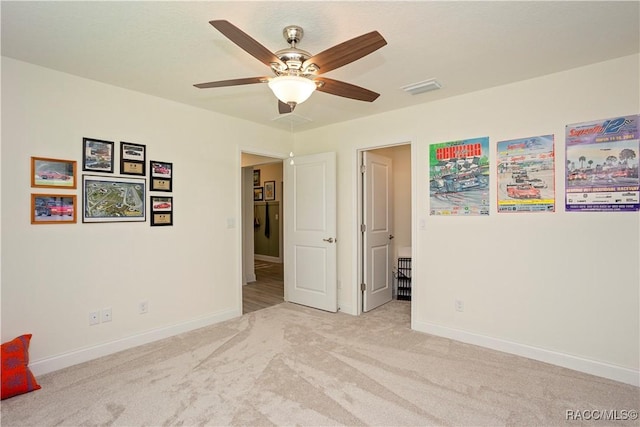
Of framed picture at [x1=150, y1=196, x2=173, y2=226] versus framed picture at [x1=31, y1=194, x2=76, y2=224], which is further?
framed picture at [x1=150, y1=196, x2=173, y2=226]

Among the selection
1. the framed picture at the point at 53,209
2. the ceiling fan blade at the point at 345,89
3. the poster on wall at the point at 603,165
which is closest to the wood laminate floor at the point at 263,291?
the framed picture at the point at 53,209

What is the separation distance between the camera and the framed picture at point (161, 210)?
10.8ft

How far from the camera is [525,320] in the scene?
2.92 m

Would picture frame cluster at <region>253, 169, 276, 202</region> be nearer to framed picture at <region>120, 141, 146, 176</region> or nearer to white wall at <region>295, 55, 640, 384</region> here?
white wall at <region>295, 55, 640, 384</region>

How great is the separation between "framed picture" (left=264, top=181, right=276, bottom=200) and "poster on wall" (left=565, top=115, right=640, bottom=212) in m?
6.75

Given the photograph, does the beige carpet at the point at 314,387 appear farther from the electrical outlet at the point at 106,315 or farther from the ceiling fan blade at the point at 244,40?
the ceiling fan blade at the point at 244,40

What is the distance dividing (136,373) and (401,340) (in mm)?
2357

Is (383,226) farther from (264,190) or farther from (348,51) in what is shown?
(264,190)

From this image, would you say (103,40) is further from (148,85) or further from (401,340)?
(401,340)

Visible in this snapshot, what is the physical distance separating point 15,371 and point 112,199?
4.75 feet

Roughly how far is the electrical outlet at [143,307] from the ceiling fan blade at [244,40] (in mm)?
2636

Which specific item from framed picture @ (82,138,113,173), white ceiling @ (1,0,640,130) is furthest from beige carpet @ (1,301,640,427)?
white ceiling @ (1,0,640,130)

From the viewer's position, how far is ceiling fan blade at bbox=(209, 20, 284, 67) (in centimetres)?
141

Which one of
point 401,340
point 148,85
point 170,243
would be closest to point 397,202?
point 401,340
